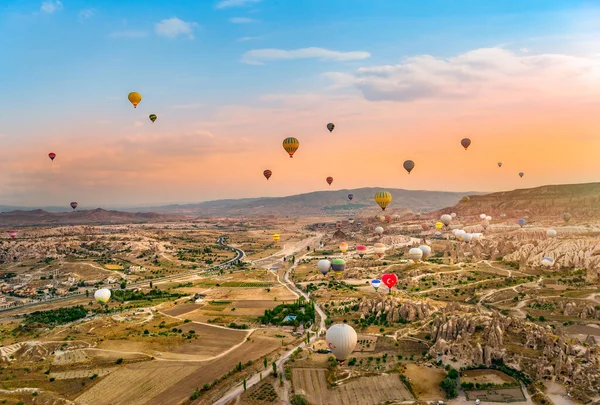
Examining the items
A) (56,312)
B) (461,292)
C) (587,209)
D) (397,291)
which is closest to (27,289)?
(56,312)

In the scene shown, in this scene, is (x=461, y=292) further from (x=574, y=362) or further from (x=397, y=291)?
(x=574, y=362)

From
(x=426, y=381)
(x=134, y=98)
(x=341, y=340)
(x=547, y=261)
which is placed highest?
(x=134, y=98)

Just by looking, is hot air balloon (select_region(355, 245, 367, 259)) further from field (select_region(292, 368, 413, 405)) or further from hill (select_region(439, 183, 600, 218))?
hill (select_region(439, 183, 600, 218))

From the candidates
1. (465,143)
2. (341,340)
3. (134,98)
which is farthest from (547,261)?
(134,98)

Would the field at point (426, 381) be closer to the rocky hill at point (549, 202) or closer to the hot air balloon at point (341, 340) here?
the hot air balloon at point (341, 340)

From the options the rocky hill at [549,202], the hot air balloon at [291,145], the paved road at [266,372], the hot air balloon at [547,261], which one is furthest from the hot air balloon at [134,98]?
the rocky hill at [549,202]

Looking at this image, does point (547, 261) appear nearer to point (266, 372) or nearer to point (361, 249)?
point (361, 249)

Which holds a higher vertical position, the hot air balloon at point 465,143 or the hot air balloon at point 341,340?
the hot air balloon at point 465,143
